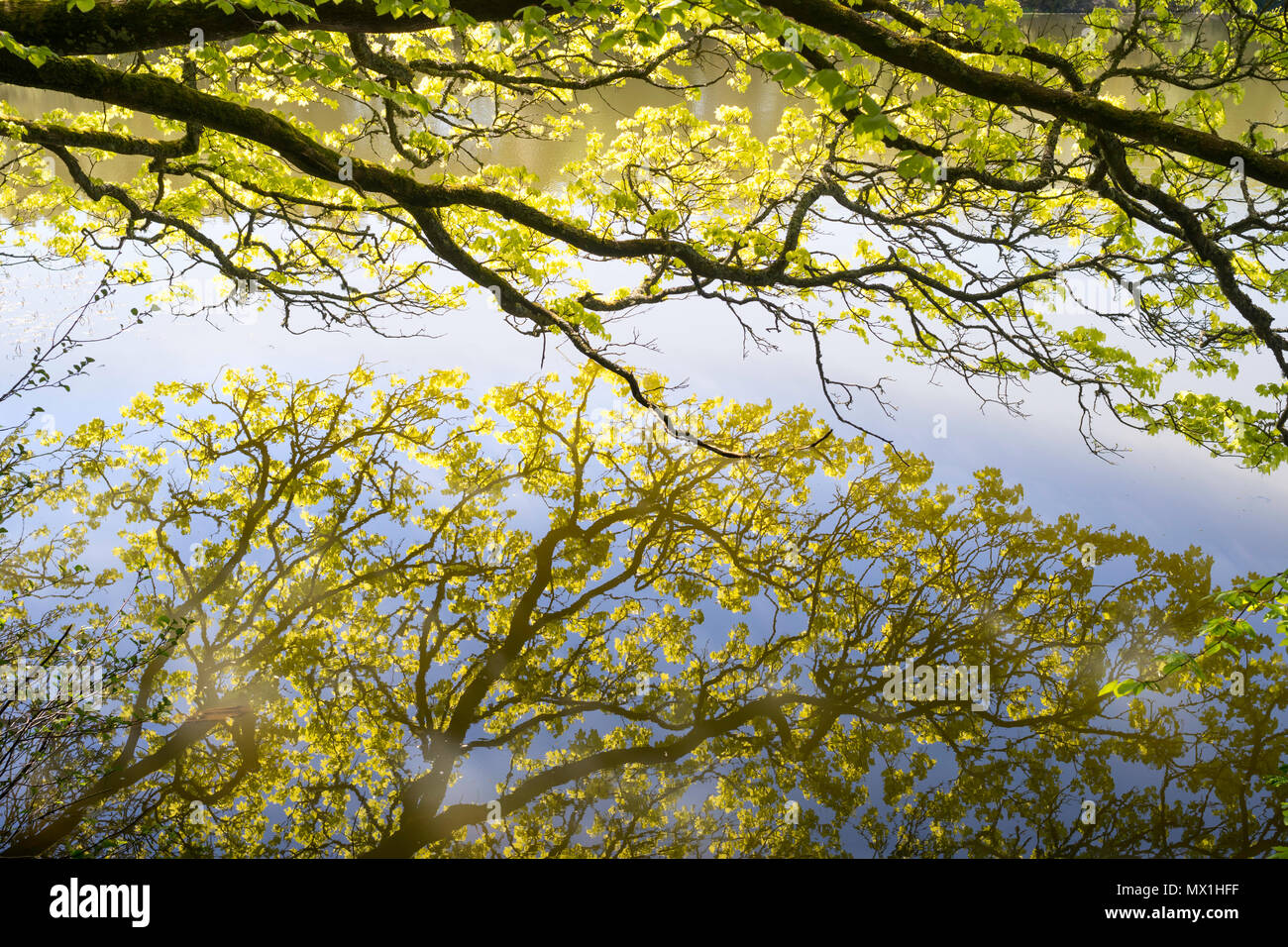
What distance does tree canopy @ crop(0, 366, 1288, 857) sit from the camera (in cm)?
360

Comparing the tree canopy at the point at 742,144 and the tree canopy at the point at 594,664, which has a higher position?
the tree canopy at the point at 742,144

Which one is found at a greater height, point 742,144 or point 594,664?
point 742,144

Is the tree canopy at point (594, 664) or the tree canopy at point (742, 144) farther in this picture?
the tree canopy at point (742, 144)

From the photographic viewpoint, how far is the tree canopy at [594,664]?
360 cm

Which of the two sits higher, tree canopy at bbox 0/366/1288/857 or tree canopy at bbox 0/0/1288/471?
tree canopy at bbox 0/0/1288/471

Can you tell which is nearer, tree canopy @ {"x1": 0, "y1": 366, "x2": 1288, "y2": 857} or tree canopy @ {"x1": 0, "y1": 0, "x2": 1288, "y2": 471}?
tree canopy @ {"x1": 0, "y1": 366, "x2": 1288, "y2": 857}

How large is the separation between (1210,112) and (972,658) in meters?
5.08

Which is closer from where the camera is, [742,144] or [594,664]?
[594,664]

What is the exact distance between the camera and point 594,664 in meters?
4.86
